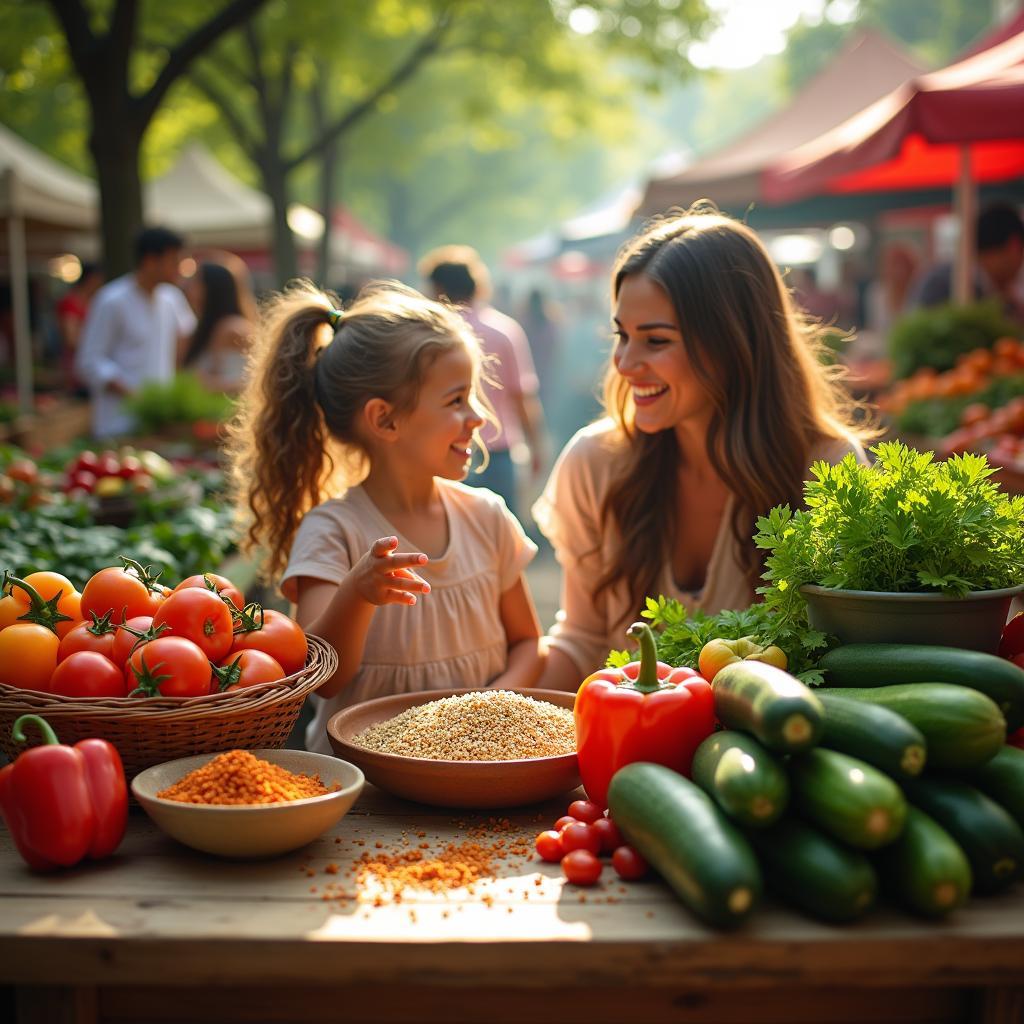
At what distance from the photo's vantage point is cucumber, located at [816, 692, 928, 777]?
1662 millimetres

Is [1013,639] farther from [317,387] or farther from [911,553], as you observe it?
[317,387]

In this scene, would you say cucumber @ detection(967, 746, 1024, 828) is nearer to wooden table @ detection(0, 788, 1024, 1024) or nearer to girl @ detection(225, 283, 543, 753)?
wooden table @ detection(0, 788, 1024, 1024)

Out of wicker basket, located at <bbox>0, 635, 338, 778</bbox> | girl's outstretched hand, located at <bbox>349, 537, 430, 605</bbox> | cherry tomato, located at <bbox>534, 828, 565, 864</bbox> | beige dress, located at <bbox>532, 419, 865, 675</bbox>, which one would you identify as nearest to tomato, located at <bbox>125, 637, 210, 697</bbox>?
wicker basket, located at <bbox>0, 635, 338, 778</bbox>

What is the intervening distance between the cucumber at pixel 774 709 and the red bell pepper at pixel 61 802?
0.96m

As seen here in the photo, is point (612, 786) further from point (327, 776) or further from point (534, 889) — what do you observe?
point (327, 776)

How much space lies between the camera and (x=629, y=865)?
1.79 m

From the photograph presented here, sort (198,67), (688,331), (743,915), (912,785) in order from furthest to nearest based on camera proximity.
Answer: (198,67), (688,331), (912,785), (743,915)

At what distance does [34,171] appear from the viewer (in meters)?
12.7

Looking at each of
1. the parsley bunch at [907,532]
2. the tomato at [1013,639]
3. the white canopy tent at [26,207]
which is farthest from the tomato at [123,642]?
the white canopy tent at [26,207]

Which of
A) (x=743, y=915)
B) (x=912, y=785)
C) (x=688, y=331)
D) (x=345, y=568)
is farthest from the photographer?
(x=688, y=331)

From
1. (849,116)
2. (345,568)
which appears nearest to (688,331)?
(345,568)

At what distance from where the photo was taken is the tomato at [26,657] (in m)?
2.04

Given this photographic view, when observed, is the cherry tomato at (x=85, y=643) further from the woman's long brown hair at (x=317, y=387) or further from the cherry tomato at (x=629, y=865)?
the woman's long brown hair at (x=317, y=387)

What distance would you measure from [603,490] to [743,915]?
6.39 feet
